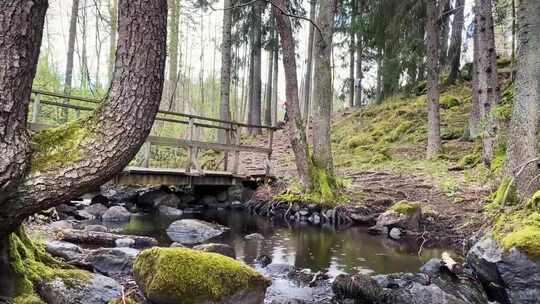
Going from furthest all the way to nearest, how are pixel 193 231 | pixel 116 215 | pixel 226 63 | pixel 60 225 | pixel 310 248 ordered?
pixel 226 63, pixel 116 215, pixel 193 231, pixel 310 248, pixel 60 225

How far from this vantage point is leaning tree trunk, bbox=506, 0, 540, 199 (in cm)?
626

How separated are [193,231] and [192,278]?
4.45m

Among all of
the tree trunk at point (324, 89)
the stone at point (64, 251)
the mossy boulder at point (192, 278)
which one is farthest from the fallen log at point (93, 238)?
the tree trunk at point (324, 89)

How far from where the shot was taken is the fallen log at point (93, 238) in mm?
6320

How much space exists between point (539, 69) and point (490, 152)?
3.56 meters

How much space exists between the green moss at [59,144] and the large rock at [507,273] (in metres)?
4.10

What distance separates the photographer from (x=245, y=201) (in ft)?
39.8

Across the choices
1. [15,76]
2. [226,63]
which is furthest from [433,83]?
[15,76]

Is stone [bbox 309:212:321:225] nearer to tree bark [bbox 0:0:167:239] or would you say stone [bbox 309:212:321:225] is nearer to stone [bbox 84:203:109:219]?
stone [bbox 84:203:109:219]

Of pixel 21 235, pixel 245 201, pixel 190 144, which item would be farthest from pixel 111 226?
pixel 21 235

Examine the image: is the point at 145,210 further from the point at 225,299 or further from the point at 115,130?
the point at 115,130

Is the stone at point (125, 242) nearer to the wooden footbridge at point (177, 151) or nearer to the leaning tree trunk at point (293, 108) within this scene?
the wooden footbridge at point (177, 151)

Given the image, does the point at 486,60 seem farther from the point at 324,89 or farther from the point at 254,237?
the point at 254,237

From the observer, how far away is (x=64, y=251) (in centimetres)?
498
